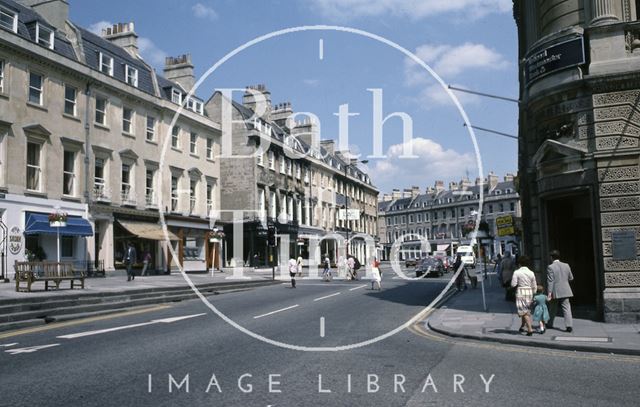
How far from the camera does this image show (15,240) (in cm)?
2705

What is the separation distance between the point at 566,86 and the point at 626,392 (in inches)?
367

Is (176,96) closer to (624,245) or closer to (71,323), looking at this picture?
(71,323)

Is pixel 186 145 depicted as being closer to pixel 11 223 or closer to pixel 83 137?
pixel 83 137

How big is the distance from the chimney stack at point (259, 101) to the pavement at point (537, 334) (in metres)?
42.6

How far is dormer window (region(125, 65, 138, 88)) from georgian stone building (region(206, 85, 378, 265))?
1072cm

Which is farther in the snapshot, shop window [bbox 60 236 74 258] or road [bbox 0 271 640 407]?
shop window [bbox 60 236 74 258]

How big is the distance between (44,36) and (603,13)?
27.3m

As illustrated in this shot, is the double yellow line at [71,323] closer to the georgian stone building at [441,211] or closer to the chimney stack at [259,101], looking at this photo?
the chimney stack at [259,101]

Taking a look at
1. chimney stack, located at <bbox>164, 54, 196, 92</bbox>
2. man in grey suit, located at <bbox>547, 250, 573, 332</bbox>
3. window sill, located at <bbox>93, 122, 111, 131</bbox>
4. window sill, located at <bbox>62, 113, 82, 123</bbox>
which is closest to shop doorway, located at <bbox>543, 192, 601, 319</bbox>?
man in grey suit, located at <bbox>547, 250, 573, 332</bbox>

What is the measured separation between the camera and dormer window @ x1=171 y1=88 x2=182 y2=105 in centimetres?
4204

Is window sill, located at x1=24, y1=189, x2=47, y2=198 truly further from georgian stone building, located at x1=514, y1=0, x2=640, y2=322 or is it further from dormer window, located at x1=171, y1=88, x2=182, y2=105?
georgian stone building, located at x1=514, y1=0, x2=640, y2=322

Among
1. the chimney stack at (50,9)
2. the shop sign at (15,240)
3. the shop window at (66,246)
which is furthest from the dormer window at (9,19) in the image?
the shop window at (66,246)

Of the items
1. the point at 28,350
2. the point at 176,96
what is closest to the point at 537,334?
the point at 28,350

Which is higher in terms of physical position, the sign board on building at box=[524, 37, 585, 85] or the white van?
the sign board on building at box=[524, 37, 585, 85]
